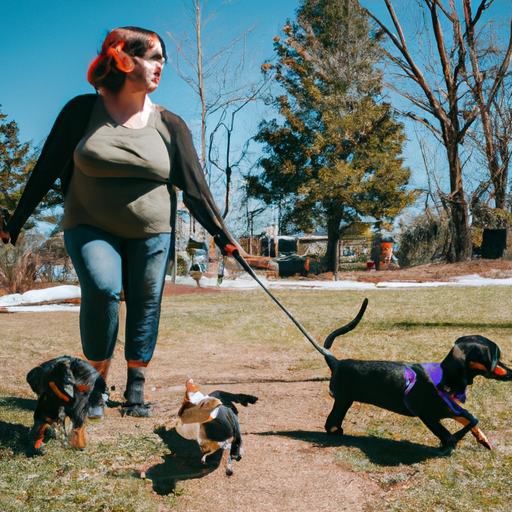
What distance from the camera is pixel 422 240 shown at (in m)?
25.6

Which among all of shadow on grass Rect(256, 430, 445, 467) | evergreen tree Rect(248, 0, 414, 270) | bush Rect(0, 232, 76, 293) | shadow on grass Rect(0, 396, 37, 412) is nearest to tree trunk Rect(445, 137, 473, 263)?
evergreen tree Rect(248, 0, 414, 270)

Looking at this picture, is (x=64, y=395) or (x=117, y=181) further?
(x=117, y=181)

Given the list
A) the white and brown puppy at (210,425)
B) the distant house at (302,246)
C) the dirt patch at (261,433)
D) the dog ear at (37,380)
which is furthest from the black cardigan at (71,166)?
the distant house at (302,246)

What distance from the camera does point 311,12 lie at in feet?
82.0

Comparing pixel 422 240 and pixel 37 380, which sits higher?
pixel 422 240

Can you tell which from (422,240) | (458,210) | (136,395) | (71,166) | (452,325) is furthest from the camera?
(422,240)

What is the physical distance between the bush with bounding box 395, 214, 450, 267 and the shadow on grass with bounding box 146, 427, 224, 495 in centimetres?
2382

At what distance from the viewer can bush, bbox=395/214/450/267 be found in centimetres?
2534

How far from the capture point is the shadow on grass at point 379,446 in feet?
8.20

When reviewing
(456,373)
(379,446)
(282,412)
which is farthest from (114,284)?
(456,373)

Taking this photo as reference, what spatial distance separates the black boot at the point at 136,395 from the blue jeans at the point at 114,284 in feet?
0.22

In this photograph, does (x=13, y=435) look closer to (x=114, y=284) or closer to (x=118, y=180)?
(x=114, y=284)

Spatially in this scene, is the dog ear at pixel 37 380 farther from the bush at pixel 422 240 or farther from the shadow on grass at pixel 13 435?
the bush at pixel 422 240

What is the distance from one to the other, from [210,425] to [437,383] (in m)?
1.04
